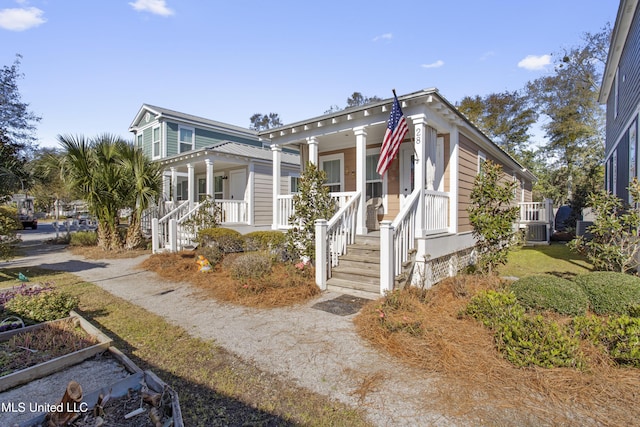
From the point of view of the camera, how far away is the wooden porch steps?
587 centimetres

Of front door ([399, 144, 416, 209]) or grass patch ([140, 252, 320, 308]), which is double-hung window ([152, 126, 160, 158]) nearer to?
grass patch ([140, 252, 320, 308])

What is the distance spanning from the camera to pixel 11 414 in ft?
8.39

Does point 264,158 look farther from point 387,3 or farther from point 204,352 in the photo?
point 204,352

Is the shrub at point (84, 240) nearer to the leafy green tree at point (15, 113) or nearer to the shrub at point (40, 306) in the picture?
the leafy green tree at point (15, 113)

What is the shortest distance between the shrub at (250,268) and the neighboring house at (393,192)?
1.12 meters

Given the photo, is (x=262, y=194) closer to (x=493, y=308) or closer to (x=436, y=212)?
(x=436, y=212)

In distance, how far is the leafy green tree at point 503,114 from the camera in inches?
1133

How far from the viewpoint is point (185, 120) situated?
16797mm

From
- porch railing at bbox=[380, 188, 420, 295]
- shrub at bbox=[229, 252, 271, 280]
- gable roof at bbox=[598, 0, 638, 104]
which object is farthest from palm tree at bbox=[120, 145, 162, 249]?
gable roof at bbox=[598, 0, 638, 104]

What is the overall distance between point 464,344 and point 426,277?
9.89 ft

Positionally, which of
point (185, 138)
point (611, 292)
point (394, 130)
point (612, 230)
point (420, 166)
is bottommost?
point (611, 292)

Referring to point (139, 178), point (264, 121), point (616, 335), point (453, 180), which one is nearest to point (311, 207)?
point (453, 180)

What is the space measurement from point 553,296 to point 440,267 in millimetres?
3209

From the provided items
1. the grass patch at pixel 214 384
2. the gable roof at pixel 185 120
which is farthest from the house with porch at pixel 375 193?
the gable roof at pixel 185 120
